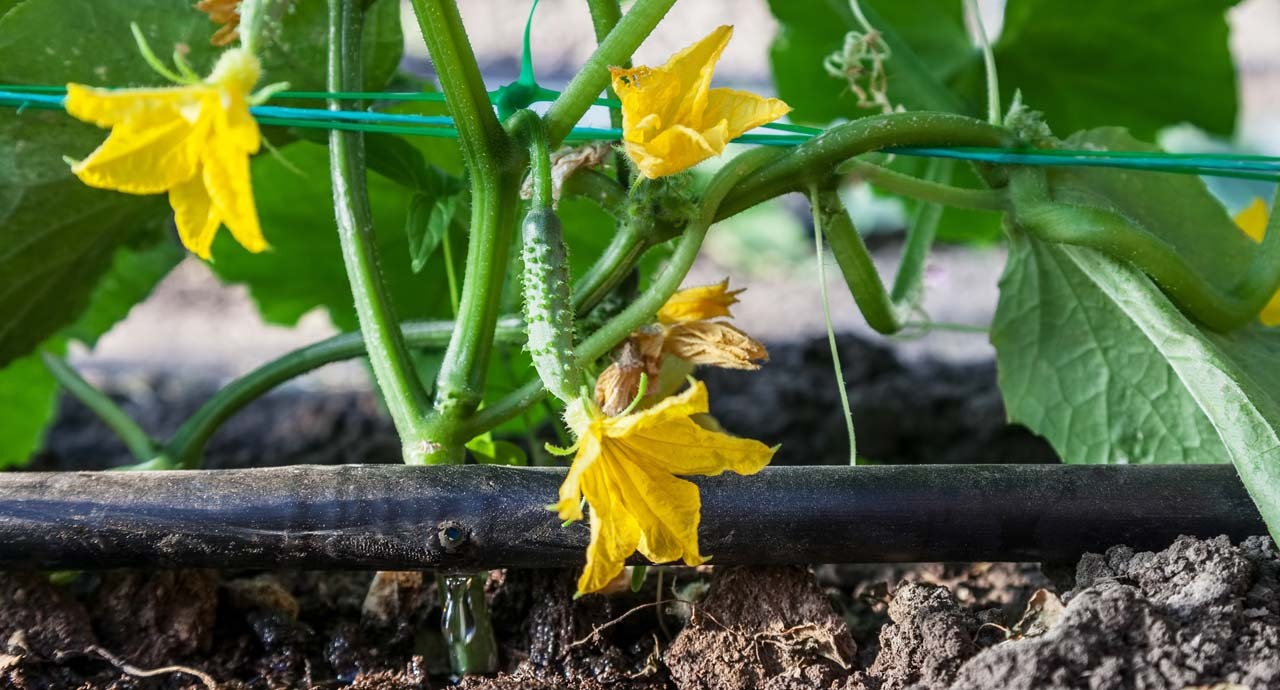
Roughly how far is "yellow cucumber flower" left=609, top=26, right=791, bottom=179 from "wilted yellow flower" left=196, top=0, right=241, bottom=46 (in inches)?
17.3

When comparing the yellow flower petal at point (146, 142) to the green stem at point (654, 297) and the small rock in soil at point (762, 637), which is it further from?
the small rock in soil at point (762, 637)

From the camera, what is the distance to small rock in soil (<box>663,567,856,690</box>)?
0.86m

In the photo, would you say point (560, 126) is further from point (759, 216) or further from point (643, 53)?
point (759, 216)

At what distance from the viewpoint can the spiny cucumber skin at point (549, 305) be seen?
73 cm

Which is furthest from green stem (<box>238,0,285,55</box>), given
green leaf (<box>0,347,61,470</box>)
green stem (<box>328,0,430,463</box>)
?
green leaf (<box>0,347,61,470</box>)

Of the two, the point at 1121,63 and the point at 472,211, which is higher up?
the point at 1121,63

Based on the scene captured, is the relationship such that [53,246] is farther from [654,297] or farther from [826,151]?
[826,151]

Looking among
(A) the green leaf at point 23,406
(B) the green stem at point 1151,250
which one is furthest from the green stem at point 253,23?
(A) the green leaf at point 23,406

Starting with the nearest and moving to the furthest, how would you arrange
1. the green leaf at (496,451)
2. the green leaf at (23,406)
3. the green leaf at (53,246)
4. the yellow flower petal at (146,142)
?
the yellow flower petal at (146,142), the green leaf at (496,451), the green leaf at (53,246), the green leaf at (23,406)

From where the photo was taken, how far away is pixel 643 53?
3.68 m

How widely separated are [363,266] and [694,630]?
1.31ft

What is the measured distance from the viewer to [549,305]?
0.73 metres

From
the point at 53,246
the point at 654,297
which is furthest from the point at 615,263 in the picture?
the point at 53,246

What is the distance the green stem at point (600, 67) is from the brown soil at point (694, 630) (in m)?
0.38
